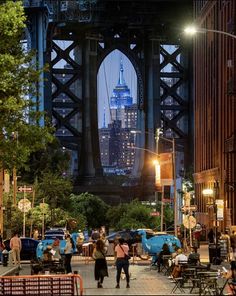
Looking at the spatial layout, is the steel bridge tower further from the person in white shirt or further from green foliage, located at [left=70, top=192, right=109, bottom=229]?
the person in white shirt

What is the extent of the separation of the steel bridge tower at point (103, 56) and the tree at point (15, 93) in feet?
280

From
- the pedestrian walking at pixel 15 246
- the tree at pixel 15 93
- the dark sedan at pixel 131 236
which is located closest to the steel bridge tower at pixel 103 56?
the dark sedan at pixel 131 236

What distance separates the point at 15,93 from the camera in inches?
1209

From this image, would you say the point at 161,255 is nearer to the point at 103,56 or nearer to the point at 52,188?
the point at 52,188

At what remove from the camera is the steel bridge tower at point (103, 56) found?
392 feet

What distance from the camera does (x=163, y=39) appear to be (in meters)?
126

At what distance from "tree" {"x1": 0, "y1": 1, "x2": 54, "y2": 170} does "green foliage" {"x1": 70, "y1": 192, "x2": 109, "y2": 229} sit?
63.8m

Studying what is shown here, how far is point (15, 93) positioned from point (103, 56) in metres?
99.2

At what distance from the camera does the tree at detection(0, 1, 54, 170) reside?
2905 centimetres

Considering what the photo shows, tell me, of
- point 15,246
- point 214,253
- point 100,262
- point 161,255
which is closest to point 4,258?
point 15,246

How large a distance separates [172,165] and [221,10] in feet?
76.8

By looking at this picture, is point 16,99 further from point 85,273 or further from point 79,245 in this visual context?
point 79,245

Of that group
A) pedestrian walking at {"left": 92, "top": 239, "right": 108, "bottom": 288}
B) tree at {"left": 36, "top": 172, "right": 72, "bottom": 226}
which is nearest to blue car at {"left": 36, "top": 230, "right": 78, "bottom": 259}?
pedestrian walking at {"left": 92, "top": 239, "right": 108, "bottom": 288}

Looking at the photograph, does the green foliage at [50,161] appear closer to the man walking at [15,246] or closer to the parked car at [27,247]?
the parked car at [27,247]
